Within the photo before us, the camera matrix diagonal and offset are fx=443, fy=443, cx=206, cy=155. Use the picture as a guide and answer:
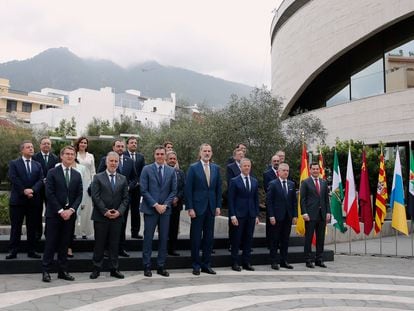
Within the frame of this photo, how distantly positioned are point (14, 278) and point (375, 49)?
19.7 m

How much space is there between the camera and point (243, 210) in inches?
307

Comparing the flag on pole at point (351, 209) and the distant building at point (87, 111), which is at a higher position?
the distant building at point (87, 111)

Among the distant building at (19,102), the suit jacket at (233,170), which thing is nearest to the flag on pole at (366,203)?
the suit jacket at (233,170)

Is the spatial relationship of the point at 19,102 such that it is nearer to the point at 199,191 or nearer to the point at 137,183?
the point at 137,183

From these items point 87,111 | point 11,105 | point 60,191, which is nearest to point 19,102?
point 11,105

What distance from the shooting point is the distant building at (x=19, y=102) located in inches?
2714

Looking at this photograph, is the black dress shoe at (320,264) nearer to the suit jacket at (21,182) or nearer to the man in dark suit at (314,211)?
the man in dark suit at (314,211)

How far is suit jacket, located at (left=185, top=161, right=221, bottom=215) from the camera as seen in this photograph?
7.37 m

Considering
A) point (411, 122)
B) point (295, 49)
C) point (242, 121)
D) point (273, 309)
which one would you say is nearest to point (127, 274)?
point (273, 309)

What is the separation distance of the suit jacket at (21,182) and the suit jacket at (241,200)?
3229 mm

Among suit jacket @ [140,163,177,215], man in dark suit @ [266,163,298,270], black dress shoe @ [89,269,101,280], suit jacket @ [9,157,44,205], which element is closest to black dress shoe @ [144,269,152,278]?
black dress shoe @ [89,269,101,280]

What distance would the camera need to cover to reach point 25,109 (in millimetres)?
72125

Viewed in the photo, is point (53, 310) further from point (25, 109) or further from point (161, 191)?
point (25, 109)

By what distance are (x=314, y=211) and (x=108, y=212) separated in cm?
401
